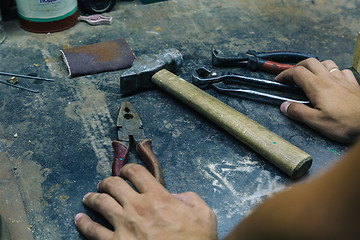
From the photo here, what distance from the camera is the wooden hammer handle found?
1239 millimetres

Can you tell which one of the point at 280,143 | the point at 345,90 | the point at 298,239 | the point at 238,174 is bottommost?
the point at 238,174

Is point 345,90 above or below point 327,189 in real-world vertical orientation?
below

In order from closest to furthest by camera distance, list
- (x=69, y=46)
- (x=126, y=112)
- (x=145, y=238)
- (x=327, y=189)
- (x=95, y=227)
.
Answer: (x=327, y=189) < (x=145, y=238) < (x=95, y=227) < (x=126, y=112) < (x=69, y=46)

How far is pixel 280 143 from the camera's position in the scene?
129 centimetres

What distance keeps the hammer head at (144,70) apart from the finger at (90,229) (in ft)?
1.96

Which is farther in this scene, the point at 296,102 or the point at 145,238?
the point at 296,102

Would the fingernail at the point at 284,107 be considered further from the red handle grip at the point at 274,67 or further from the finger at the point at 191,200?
the finger at the point at 191,200

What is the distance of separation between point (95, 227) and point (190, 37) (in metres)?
1.23

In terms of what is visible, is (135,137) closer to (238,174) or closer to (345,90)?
(238,174)

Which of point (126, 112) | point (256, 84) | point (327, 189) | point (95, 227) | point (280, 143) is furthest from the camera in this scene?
point (256, 84)

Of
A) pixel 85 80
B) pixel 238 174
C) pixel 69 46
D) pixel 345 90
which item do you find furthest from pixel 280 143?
pixel 69 46

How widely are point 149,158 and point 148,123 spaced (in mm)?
259

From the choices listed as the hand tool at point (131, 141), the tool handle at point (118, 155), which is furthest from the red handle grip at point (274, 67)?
the tool handle at point (118, 155)

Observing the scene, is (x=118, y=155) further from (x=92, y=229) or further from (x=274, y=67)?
(x=274, y=67)
